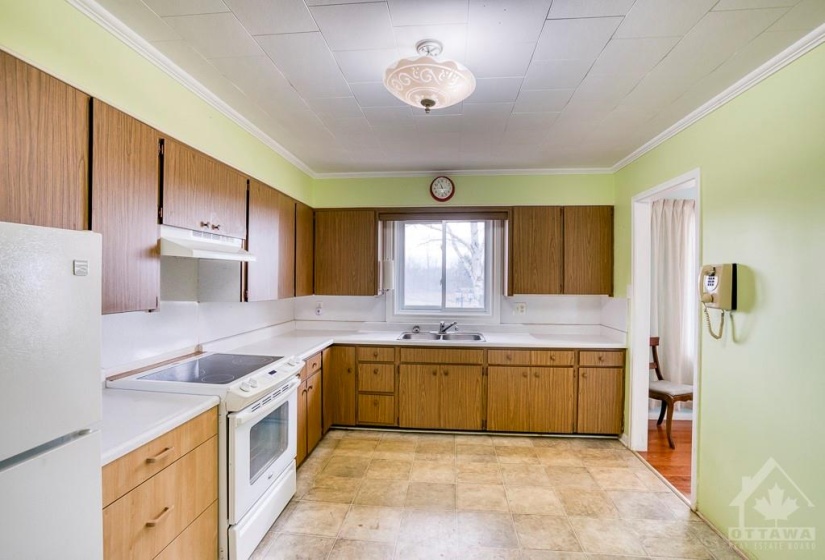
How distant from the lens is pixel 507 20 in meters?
1.55

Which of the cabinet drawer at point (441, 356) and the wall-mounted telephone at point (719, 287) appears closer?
the wall-mounted telephone at point (719, 287)

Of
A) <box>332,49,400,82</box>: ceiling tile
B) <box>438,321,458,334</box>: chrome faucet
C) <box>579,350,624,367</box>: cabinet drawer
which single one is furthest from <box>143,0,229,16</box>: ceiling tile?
<box>579,350,624,367</box>: cabinet drawer

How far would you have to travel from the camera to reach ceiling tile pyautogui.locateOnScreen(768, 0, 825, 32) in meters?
1.44

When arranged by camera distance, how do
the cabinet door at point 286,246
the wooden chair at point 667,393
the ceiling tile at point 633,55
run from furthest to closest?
1. the wooden chair at point 667,393
2. the cabinet door at point 286,246
3. the ceiling tile at point 633,55

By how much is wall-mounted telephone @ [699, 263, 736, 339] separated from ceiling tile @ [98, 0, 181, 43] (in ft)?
9.82

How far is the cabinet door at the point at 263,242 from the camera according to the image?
102 inches

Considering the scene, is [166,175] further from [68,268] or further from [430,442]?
[430,442]

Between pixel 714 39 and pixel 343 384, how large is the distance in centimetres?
342

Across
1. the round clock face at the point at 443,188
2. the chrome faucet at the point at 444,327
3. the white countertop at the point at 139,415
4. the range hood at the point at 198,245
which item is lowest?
the white countertop at the point at 139,415

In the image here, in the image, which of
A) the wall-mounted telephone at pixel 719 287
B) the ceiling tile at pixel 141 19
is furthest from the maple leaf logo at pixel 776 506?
the ceiling tile at pixel 141 19

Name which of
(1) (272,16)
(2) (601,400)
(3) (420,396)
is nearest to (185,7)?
(1) (272,16)

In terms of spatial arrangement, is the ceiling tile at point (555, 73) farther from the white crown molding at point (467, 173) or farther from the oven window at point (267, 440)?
the oven window at point (267, 440)

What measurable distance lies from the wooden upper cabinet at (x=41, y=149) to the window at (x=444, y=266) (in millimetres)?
2939

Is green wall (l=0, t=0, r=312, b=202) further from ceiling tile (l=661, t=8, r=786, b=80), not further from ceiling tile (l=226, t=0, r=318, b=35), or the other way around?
ceiling tile (l=661, t=8, r=786, b=80)
